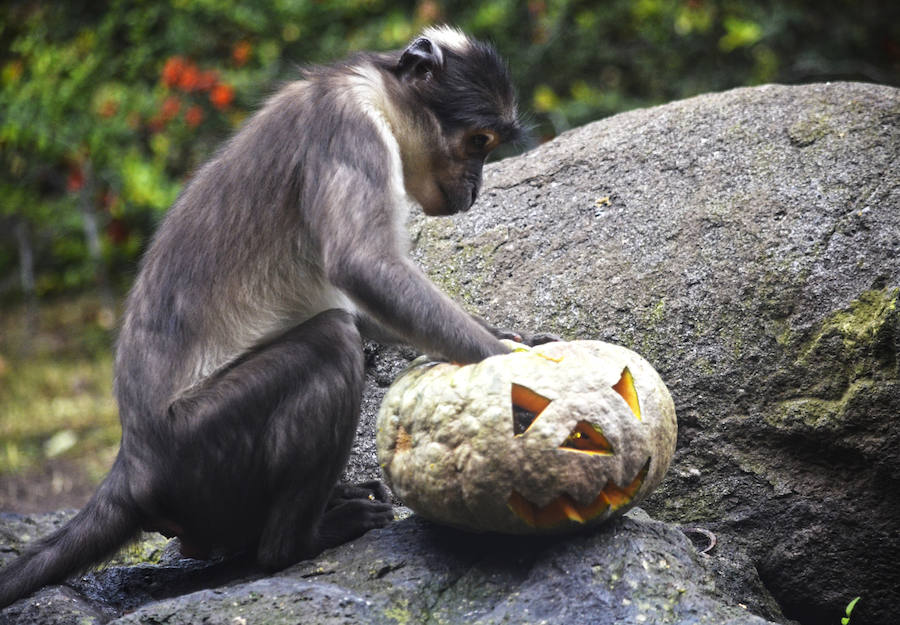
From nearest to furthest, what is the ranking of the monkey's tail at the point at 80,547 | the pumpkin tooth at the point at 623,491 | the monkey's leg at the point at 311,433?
1. the pumpkin tooth at the point at 623,491
2. the monkey's leg at the point at 311,433
3. the monkey's tail at the point at 80,547

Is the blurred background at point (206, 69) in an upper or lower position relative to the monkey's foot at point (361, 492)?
upper

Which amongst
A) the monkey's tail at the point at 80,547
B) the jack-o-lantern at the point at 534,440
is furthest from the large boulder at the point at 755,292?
the monkey's tail at the point at 80,547

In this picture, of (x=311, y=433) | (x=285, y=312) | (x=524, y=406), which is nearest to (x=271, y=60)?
(x=285, y=312)

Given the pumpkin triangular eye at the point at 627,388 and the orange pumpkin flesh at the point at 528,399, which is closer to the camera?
the orange pumpkin flesh at the point at 528,399

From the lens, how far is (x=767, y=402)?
400 cm

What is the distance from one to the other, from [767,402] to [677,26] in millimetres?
6382

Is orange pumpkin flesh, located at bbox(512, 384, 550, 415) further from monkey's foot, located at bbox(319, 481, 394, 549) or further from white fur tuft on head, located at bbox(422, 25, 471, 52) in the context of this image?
white fur tuft on head, located at bbox(422, 25, 471, 52)

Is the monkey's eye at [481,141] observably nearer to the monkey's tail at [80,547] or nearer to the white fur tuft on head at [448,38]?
the white fur tuft on head at [448,38]

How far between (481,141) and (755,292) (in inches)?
51.6

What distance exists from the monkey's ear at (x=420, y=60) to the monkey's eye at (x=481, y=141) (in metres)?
0.30

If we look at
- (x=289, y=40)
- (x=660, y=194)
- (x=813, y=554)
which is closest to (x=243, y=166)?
(x=660, y=194)

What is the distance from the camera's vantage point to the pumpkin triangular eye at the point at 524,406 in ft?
10.2

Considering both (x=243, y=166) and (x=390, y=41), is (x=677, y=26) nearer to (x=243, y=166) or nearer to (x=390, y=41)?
(x=390, y=41)

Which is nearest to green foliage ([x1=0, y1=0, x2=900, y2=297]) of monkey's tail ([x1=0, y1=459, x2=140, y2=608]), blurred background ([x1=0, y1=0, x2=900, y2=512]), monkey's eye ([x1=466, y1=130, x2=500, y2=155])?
blurred background ([x1=0, y1=0, x2=900, y2=512])
